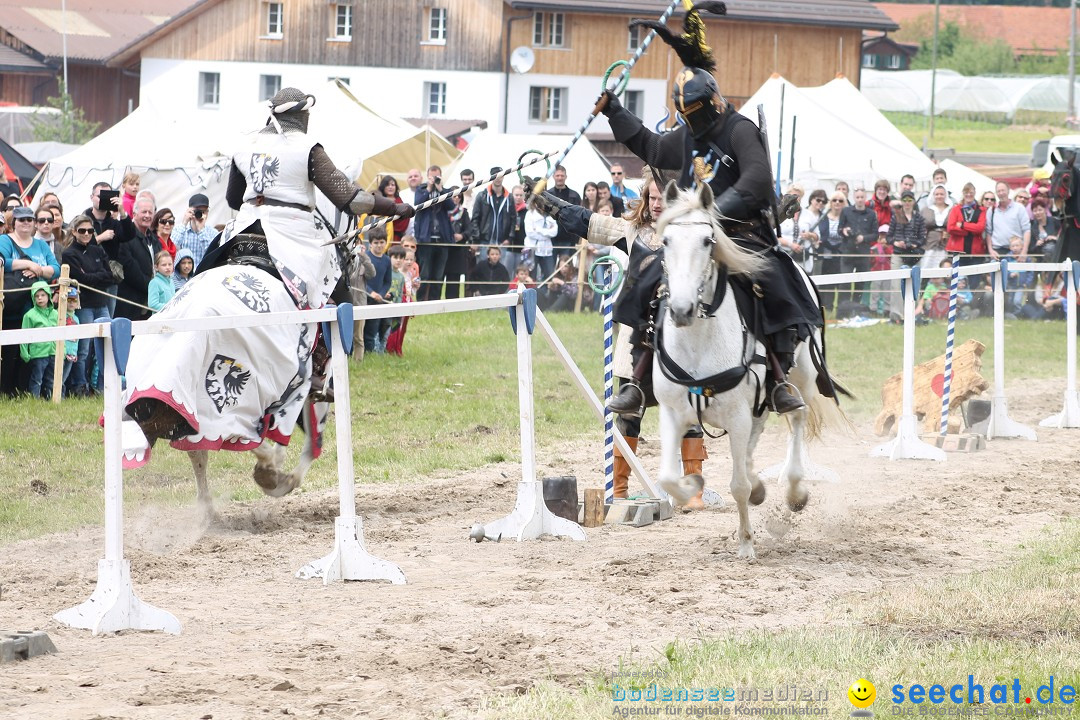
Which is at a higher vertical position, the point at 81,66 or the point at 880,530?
the point at 81,66

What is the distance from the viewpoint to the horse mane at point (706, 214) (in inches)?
292

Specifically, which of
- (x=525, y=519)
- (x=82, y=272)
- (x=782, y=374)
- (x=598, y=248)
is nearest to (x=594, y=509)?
(x=525, y=519)

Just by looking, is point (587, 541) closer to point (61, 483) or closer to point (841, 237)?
point (61, 483)

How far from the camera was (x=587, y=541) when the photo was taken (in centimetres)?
872

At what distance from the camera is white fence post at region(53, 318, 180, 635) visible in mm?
6137

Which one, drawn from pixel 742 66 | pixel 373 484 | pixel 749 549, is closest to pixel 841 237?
pixel 373 484

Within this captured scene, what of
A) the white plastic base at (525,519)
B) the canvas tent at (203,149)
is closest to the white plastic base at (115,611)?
the white plastic base at (525,519)

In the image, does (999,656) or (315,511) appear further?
(315,511)

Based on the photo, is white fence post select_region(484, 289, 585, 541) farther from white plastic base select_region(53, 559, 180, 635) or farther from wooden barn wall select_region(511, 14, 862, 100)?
wooden barn wall select_region(511, 14, 862, 100)

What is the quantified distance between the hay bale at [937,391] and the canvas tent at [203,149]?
1011 cm

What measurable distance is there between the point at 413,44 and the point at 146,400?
156 ft

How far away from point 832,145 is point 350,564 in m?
22.3

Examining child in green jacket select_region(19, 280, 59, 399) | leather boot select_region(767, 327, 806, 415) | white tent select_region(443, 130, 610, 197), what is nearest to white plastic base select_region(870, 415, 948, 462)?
leather boot select_region(767, 327, 806, 415)

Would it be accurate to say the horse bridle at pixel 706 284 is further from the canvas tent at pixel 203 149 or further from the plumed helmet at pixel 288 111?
the canvas tent at pixel 203 149
